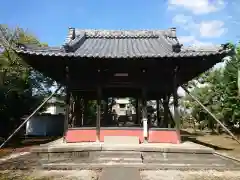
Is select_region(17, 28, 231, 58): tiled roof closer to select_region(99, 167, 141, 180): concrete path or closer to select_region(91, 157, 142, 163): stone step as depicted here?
select_region(91, 157, 142, 163): stone step

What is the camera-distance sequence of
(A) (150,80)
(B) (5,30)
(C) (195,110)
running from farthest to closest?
(C) (195,110) < (B) (5,30) < (A) (150,80)

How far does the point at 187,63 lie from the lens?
973 centimetres

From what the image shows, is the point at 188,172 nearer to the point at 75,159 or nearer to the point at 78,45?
the point at 75,159

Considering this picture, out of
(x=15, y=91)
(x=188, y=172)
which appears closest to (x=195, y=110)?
(x=15, y=91)

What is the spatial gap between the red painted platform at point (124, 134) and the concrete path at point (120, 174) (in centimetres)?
229

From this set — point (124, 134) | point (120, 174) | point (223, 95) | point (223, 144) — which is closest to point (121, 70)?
point (124, 134)

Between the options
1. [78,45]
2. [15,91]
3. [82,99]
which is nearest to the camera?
[78,45]

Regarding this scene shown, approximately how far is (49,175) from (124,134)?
133 inches

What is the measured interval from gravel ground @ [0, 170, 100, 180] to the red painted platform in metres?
2.25

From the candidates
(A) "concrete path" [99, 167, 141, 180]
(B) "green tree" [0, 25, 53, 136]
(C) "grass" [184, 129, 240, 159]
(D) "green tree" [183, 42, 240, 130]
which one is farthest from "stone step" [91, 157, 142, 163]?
(D) "green tree" [183, 42, 240, 130]

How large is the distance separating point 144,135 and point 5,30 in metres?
23.3

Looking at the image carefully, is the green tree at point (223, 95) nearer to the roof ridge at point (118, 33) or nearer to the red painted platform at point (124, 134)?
the roof ridge at point (118, 33)

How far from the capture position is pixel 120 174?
22.7 feet

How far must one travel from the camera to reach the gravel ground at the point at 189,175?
6.91 metres
